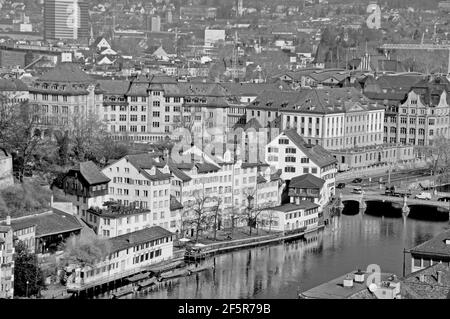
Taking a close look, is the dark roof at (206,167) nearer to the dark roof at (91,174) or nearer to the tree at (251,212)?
the tree at (251,212)

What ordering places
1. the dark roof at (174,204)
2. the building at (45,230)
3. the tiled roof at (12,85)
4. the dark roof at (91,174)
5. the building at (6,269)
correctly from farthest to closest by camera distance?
the tiled roof at (12,85) → the dark roof at (174,204) → the dark roof at (91,174) → the building at (45,230) → the building at (6,269)

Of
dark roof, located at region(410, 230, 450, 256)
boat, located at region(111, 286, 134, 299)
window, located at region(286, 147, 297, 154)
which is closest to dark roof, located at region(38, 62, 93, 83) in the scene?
window, located at region(286, 147, 297, 154)

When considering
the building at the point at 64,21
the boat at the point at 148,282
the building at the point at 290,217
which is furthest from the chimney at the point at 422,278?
the building at the point at 64,21

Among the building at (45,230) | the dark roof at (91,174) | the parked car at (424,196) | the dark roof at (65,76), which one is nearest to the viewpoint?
the building at (45,230)

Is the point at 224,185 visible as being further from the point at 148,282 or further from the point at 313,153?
the point at 148,282
